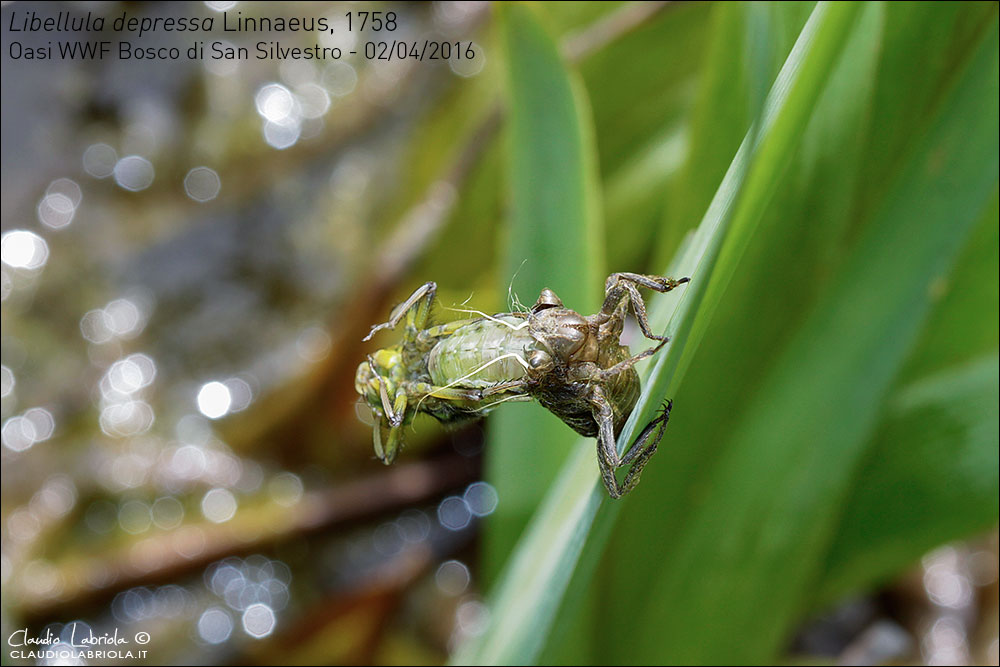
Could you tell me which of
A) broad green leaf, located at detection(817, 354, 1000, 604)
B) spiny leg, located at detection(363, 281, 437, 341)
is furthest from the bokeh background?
spiny leg, located at detection(363, 281, 437, 341)

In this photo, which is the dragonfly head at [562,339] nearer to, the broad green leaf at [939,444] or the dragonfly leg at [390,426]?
the dragonfly leg at [390,426]

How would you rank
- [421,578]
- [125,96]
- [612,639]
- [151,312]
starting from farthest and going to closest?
[125,96] < [151,312] < [421,578] < [612,639]

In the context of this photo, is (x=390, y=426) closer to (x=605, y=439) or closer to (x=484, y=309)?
(x=605, y=439)

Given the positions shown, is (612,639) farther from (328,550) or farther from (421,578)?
(328,550)

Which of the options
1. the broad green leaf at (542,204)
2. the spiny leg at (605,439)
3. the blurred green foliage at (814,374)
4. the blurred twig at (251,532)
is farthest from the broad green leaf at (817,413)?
the blurred twig at (251,532)

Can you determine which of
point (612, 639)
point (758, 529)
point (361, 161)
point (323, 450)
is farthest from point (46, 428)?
point (758, 529)

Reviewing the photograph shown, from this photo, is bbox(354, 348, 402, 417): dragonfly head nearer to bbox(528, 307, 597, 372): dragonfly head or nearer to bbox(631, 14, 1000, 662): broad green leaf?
bbox(528, 307, 597, 372): dragonfly head
